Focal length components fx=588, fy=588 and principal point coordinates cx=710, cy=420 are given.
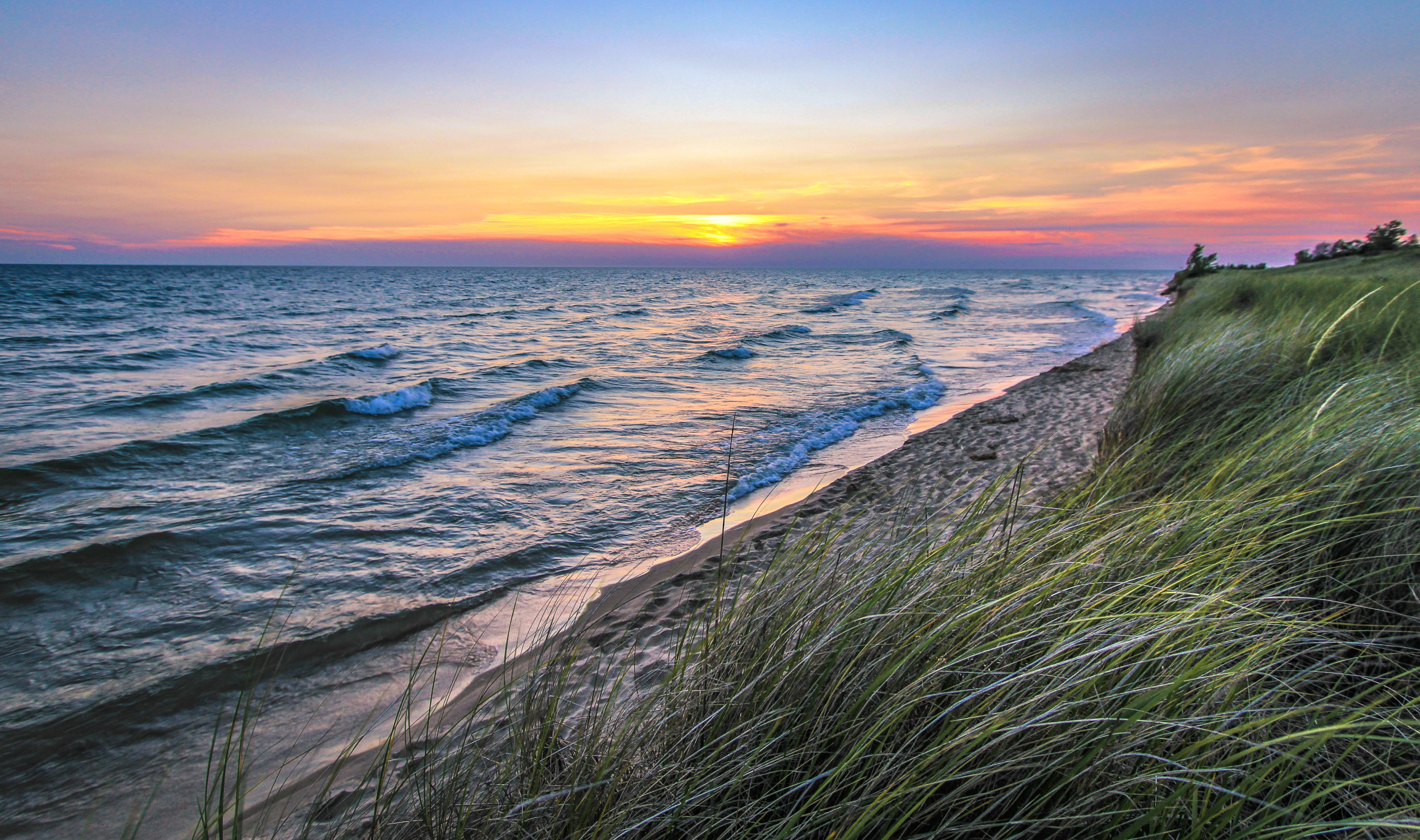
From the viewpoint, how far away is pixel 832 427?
1110cm

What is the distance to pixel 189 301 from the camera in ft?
140

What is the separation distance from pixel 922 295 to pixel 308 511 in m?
60.6

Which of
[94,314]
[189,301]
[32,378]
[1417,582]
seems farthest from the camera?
[189,301]

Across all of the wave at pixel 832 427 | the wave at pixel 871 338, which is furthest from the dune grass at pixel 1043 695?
the wave at pixel 871 338

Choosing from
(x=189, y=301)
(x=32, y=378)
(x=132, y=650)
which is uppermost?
(x=189, y=301)

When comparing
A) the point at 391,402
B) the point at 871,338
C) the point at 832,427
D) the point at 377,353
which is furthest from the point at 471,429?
the point at 871,338

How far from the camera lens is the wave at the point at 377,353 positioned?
19.0 metres

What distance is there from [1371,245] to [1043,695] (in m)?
34.5

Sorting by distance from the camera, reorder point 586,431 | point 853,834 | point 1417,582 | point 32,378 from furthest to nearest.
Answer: point 32,378 → point 586,431 → point 1417,582 → point 853,834

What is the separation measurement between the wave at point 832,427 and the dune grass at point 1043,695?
17.3 feet

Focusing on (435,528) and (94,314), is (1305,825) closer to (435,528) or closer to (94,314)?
(435,528)

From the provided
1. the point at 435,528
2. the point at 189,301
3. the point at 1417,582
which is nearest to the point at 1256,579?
the point at 1417,582

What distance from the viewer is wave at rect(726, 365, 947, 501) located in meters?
8.48

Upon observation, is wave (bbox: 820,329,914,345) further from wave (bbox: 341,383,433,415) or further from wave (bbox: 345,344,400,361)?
wave (bbox: 345,344,400,361)
